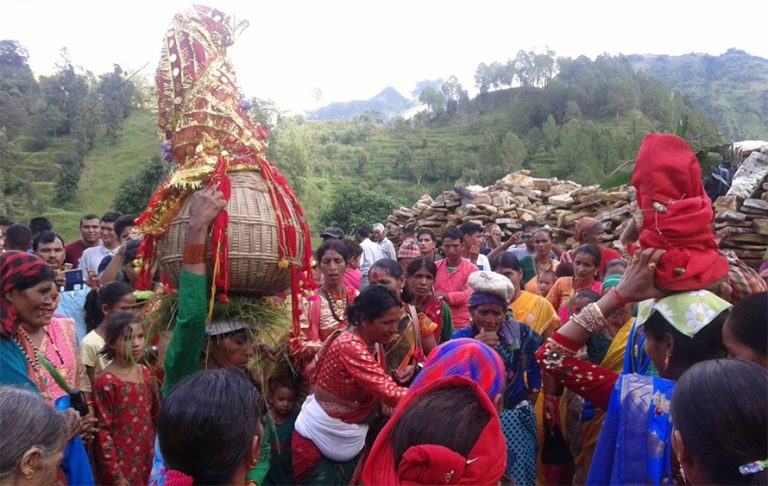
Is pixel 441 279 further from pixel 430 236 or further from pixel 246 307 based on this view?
pixel 246 307

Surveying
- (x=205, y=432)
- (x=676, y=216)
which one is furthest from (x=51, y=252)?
(x=676, y=216)

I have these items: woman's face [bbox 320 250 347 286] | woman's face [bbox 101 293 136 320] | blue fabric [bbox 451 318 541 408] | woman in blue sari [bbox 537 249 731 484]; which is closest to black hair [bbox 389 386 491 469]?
woman in blue sari [bbox 537 249 731 484]

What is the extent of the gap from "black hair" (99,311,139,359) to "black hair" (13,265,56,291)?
0.58 metres

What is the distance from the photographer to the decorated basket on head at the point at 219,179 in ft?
7.59

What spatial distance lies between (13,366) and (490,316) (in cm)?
→ 250

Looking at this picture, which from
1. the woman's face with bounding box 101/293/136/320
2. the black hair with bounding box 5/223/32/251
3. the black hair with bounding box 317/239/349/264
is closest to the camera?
the woman's face with bounding box 101/293/136/320

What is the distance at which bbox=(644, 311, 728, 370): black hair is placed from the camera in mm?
2148

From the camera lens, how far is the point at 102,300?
3984mm

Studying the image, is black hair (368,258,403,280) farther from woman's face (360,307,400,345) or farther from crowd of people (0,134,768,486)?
woman's face (360,307,400,345)

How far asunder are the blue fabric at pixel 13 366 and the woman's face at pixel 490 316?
237cm

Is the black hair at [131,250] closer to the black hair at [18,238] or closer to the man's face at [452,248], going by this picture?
the black hair at [18,238]

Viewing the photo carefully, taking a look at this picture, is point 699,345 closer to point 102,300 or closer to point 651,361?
point 651,361

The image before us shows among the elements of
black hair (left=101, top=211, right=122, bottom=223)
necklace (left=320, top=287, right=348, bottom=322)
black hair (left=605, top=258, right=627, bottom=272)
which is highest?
black hair (left=101, top=211, right=122, bottom=223)

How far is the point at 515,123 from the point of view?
182 ft
